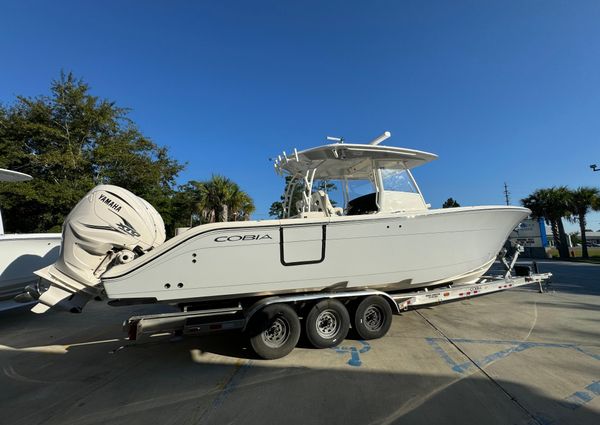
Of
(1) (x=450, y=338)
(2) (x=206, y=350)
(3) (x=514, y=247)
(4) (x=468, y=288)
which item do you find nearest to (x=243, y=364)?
(2) (x=206, y=350)

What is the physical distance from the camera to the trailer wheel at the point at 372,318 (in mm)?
4535

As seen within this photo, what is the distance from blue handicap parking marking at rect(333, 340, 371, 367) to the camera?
3883 mm

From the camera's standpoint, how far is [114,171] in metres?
18.8

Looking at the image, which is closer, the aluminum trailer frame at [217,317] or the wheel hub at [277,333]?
the aluminum trailer frame at [217,317]

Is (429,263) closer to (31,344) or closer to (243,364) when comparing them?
(243,364)

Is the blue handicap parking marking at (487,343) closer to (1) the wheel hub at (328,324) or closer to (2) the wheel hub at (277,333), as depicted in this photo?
(1) the wheel hub at (328,324)

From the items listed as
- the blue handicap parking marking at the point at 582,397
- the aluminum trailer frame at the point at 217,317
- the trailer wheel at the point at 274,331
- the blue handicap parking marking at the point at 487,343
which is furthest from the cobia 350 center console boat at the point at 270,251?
the blue handicap parking marking at the point at 582,397

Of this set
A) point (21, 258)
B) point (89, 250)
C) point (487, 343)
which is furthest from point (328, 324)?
point (21, 258)

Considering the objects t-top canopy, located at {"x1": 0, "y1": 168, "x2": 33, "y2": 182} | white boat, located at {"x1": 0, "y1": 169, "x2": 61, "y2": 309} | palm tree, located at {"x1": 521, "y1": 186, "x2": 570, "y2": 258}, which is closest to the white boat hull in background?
white boat, located at {"x1": 0, "y1": 169, "x2": 61, "y2": 309}

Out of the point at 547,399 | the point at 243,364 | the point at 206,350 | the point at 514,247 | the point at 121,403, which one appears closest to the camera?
the point at 547,399

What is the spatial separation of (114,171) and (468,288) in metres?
19.8

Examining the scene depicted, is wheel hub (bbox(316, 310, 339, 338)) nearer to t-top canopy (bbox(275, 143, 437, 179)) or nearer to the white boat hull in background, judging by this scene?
t-top canopy (bbox(275, 143, 437, 179))

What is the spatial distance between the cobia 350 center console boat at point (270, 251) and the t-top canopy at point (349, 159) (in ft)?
0.12

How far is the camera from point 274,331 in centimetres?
421
